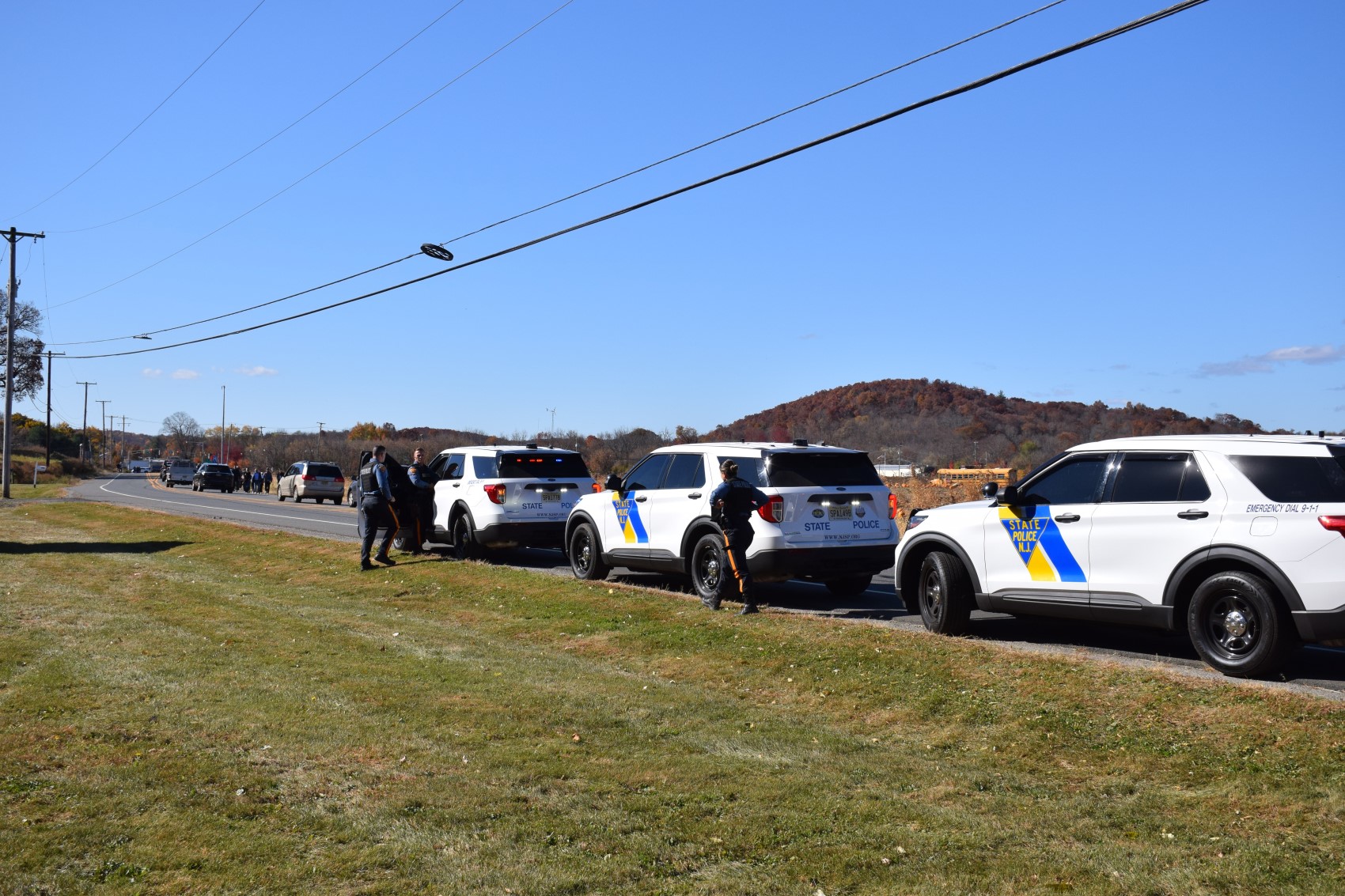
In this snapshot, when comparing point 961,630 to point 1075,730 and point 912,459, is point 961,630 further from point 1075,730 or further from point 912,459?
point 912,459

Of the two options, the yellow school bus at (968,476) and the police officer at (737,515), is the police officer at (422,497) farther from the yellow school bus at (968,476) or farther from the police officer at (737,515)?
the yellow school bus at (968,476)

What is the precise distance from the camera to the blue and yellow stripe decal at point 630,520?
13945mm

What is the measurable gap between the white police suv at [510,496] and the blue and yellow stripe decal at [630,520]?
2.84m

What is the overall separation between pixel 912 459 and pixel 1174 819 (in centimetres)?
5696

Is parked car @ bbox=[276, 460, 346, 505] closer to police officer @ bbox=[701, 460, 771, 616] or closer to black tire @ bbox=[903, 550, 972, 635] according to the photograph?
police officer @ bbox=[701, 460, 771, 616]

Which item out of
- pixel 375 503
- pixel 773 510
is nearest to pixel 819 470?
pixel 773 510

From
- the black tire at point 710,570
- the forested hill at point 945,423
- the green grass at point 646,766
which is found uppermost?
the forested hill at point 945,423

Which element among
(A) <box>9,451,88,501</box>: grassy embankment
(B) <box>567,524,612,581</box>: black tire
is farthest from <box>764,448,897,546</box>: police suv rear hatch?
(A) <box>9,451,88,501</box>: grassy embankment

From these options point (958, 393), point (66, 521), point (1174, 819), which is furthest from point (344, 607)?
point (958, 393)

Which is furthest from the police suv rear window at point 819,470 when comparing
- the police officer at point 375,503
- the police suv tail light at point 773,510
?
the police officer at point 375,503

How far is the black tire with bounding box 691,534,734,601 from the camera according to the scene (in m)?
12.1

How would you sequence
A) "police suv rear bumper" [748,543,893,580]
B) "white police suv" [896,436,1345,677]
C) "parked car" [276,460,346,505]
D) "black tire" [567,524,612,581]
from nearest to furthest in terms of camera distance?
"white police suv" [896,436,1345,677], "police suv rear bumper" [748,543,893,580], "black tire" [567,524,612,581], "parked car" [276,460,346,505]

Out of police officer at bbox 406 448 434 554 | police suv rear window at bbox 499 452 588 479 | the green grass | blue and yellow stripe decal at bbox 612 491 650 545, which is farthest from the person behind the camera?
police officer at bbox 406 448 434 554

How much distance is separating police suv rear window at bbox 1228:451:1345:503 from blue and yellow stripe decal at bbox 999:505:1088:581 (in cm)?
155
